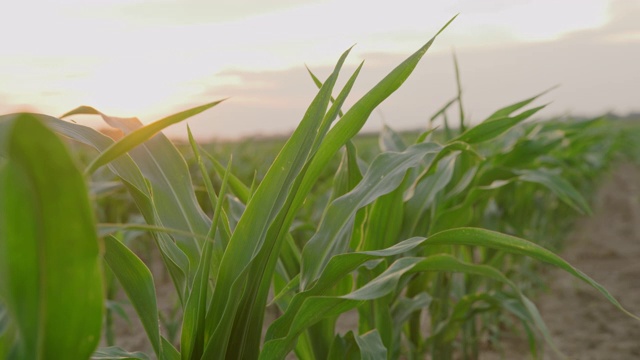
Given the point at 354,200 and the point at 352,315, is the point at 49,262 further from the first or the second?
the point at 352,315

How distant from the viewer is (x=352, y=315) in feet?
10.2

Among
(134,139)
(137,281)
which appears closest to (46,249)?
(134,139)

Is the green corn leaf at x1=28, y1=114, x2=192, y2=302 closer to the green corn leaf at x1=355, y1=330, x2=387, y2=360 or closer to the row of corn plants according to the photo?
the row of corn plants

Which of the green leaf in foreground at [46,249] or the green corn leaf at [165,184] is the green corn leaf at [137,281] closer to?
the green corn leaf at [165,184]

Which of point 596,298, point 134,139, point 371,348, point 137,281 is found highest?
point 134,139

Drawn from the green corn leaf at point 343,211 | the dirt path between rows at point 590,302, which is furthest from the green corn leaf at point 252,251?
the dirt path between rows at point 590,302

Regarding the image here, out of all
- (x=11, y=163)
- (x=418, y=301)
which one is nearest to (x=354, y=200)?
(x=418, y=301)

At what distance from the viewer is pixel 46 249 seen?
51 cm

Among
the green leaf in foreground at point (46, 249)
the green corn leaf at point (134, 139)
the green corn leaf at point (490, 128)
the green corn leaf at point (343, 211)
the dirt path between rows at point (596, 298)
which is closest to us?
the green leaf in foreground at point (46, 249)

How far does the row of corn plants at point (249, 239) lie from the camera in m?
0.51

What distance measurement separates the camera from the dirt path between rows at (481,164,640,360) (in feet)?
8.34

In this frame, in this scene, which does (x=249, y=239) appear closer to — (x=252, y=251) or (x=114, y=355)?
(x=252, y=251)

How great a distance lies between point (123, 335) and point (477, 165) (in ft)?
6.43

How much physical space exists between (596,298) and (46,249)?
3.15 metres
